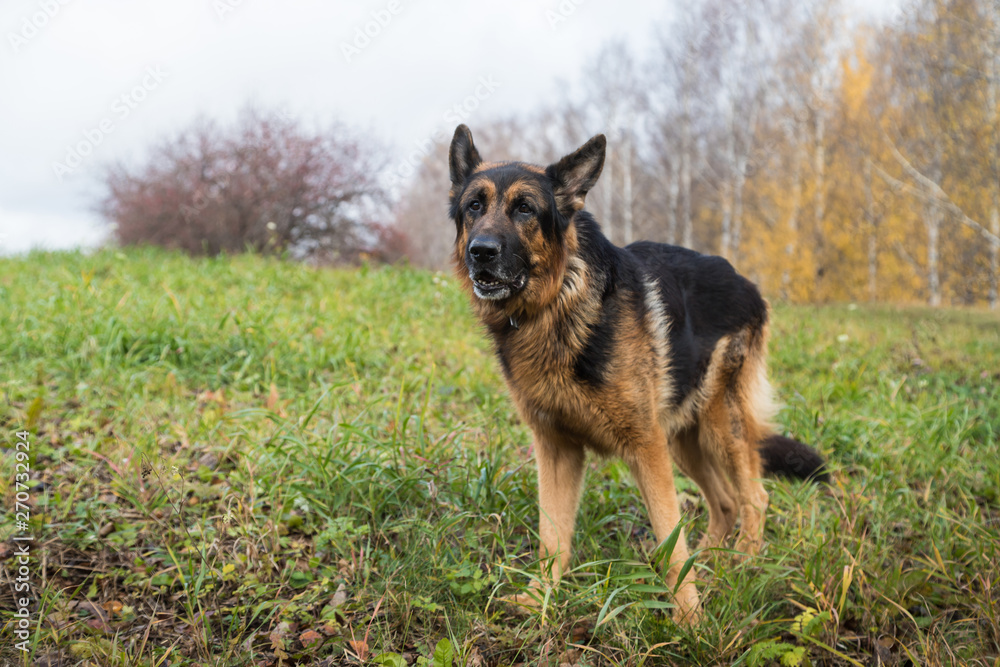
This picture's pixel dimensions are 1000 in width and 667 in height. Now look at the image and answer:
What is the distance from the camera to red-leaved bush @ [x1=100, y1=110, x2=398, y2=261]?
36.9ft

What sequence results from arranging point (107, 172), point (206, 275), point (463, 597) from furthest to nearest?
1. point (107, 172)
2. point (206, 275)
3. point (463, 597)

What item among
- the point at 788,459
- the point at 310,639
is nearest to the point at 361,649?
the point at 310,639

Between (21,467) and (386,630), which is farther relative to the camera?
(21,467)

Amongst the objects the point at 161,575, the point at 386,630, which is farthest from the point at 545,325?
the point at 161,575

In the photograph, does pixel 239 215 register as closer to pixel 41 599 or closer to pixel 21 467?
pixel 21 467

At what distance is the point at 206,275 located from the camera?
26.0 feet

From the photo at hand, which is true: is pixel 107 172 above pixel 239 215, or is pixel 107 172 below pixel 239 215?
above

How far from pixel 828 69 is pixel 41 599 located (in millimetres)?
22194

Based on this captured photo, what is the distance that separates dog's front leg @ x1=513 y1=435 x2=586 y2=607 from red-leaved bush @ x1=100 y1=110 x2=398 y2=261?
29.9 feet

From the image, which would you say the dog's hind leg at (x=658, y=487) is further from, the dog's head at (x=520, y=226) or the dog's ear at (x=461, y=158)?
the dog's ear at (x=461, y=158)

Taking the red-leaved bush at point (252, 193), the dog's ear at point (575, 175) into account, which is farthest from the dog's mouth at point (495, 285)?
the red-leaved bush at point (252, 193)

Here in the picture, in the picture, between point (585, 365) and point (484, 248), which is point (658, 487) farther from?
point (484, 248)

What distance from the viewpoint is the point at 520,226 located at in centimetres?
274

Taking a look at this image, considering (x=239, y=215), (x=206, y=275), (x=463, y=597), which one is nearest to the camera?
(x=463, y=597)
